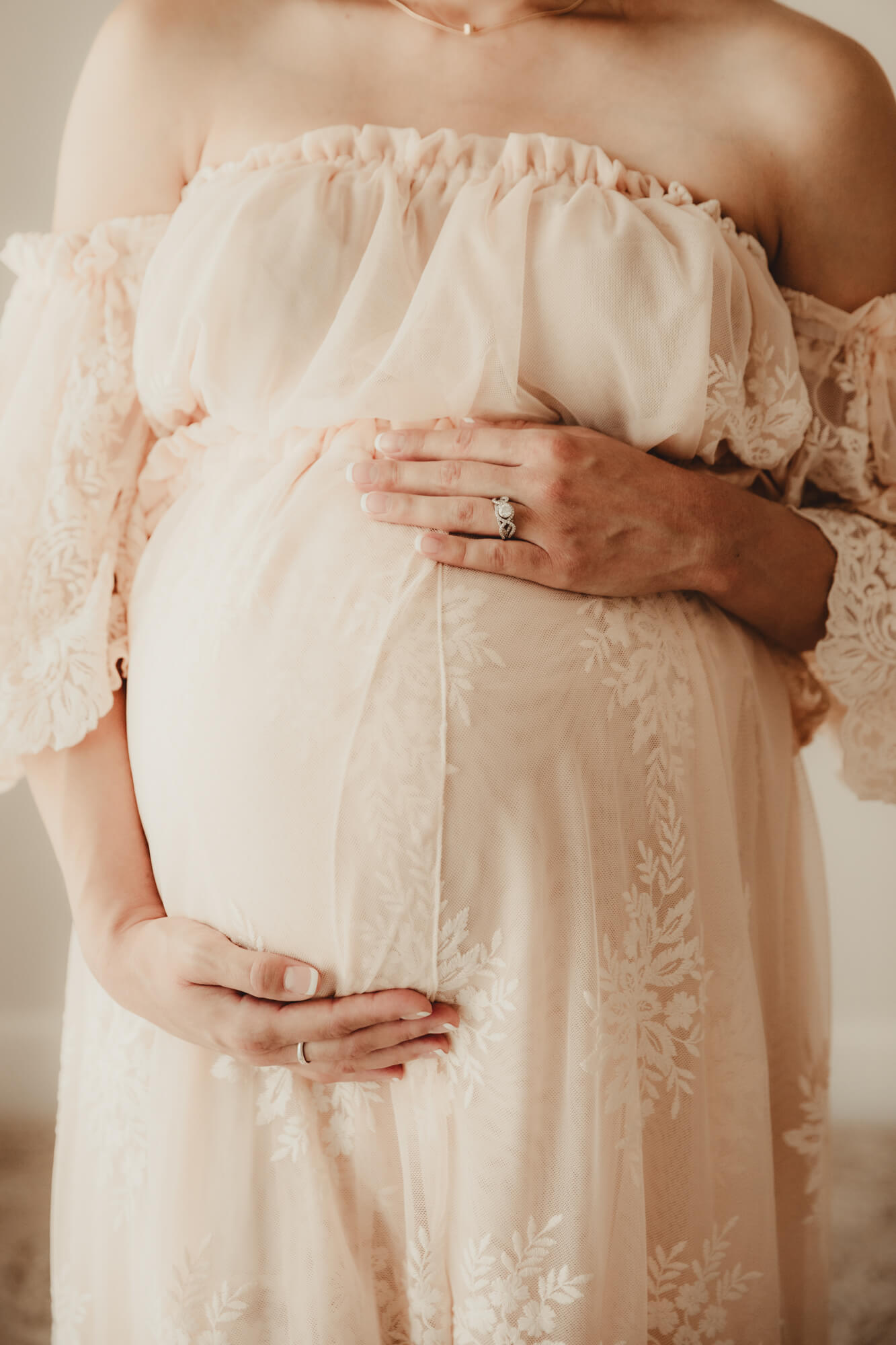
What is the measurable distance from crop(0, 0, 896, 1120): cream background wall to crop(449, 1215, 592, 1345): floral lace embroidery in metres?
1.19

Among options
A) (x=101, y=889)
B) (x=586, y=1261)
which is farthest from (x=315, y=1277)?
(x=101, y=889)

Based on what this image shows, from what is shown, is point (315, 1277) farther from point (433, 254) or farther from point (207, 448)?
point (433, 254)

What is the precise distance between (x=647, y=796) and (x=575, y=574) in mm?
177

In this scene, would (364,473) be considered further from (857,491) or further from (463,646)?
(857,491)

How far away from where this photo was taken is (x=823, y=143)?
2.81 feet

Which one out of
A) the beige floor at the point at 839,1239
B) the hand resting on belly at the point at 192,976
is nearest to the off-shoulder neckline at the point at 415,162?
the hand resting on belly at the point at 192,976

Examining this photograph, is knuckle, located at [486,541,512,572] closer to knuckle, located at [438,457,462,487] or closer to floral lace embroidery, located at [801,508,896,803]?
knuckle, located at [438,457,462,487]

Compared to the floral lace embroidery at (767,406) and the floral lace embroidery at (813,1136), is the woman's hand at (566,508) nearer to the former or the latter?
the floral lace embroidery at (767,406)

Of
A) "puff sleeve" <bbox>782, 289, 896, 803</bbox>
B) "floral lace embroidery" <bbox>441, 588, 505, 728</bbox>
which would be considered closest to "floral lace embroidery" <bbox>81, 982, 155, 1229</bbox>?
"floral lace embroidery" <bbox>441, 588, 505, 728</bbox>

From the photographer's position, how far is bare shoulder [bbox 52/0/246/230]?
84 centimetres

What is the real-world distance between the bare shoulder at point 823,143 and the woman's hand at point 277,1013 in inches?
30.0

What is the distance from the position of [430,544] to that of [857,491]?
492 mm

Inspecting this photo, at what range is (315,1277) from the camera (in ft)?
2.21
